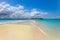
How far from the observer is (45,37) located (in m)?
1.57

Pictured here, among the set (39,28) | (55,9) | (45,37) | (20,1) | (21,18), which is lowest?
(45,37)

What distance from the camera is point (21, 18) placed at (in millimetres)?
1589

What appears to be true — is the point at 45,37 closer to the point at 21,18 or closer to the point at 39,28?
the point at 39,28

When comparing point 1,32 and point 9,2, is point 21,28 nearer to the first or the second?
point 1,32

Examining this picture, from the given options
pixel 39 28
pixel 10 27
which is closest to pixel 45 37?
pixel 39 28

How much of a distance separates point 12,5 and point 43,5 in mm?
415

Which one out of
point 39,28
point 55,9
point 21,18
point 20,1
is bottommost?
point 39,28

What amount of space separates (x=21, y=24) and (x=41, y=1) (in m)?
0.41

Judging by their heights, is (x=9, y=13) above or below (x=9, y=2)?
below

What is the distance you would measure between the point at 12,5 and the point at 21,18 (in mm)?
209

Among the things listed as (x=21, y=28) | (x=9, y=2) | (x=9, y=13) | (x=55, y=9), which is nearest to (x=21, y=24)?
(x=21, y=28)

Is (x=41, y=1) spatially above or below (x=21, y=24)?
above

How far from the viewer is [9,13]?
1586mm

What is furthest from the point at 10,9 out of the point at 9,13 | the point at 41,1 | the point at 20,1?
the point at 41,1
